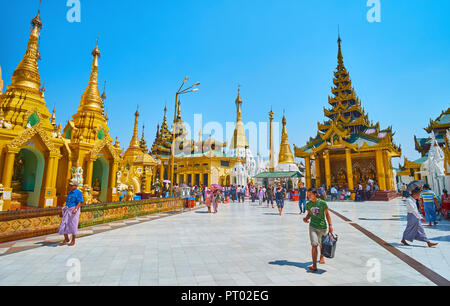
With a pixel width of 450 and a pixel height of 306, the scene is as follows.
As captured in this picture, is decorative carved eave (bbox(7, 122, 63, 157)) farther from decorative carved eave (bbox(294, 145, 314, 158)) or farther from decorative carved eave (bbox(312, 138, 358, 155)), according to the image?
decorative carved eave (bbox(294, 145, 314, 158))

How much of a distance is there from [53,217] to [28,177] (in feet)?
22.6

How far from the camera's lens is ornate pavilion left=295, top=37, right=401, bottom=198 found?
25.7 m

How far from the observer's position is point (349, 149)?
2600 cm

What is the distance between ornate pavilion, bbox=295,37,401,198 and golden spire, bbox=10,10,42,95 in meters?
26.3

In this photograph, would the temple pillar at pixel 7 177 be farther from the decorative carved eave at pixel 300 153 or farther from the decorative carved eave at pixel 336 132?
the decorative carved eave at pixel 336 132

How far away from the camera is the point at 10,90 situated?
41.1 ft

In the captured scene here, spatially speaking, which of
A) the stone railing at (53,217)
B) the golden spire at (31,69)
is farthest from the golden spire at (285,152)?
the golden spire at (31,69)

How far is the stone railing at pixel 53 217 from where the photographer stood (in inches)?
236

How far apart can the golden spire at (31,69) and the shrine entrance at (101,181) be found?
5238mm
